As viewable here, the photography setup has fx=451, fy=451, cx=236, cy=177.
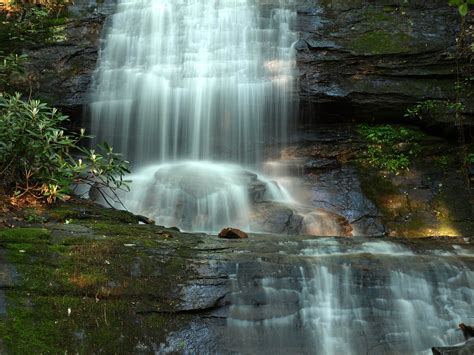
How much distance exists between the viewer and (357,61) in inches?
376

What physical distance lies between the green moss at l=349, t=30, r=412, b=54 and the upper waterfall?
1.41 meters

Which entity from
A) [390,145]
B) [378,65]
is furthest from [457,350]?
[378,65]

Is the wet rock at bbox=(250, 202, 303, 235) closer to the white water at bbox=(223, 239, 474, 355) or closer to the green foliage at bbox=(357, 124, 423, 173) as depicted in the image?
the white water at bbox=(223, 239, 474, 355)

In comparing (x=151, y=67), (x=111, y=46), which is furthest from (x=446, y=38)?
(x=111, y=46)

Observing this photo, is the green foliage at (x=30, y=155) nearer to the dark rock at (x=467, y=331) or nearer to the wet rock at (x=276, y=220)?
the wet rock at (x=276, y=220)

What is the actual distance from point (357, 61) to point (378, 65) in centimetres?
45

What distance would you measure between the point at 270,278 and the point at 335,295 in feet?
2.21

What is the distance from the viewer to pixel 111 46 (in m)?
10.5

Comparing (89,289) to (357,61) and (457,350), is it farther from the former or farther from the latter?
(357,61)

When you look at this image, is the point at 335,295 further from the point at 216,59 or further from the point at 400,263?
the point at 216,59

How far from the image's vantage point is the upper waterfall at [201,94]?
32.4ft

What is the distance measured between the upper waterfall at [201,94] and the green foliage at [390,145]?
1938 millimetres

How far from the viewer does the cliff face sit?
9477 mm

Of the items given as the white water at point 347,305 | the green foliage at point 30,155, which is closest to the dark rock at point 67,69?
the green foliage at point 30,155
